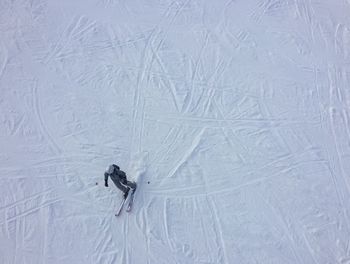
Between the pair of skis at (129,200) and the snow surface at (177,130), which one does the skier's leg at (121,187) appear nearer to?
the pair of skis at (129,200)

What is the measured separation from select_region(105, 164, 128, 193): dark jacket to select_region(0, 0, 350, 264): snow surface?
26 centimetres

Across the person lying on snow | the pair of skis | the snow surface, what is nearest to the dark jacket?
the person lying on snow

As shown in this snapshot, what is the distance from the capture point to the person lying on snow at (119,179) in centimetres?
524

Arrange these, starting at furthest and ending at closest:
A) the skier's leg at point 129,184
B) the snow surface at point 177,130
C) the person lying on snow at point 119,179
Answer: the skier's leg at point 129,184 → the snow surface at point 177,130 → the person lying on snow at point 119,179

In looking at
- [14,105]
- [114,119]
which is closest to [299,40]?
[114,119]

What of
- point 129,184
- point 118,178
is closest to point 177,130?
point 129,184

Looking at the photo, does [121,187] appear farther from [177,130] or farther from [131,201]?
[177,130]

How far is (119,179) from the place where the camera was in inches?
215

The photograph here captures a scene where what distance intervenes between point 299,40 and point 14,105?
586 cm

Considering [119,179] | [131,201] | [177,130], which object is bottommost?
[131,201]

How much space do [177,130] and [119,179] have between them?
1453 mm

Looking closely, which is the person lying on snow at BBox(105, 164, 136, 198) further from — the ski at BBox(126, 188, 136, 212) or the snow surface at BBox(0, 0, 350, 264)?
the snow surface at BBox(0, 0, 350, 264)

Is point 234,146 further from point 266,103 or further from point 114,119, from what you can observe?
point 114,119

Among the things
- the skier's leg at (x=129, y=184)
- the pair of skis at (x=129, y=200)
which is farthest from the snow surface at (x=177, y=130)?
the skier's leg at (x=129, y=184)
